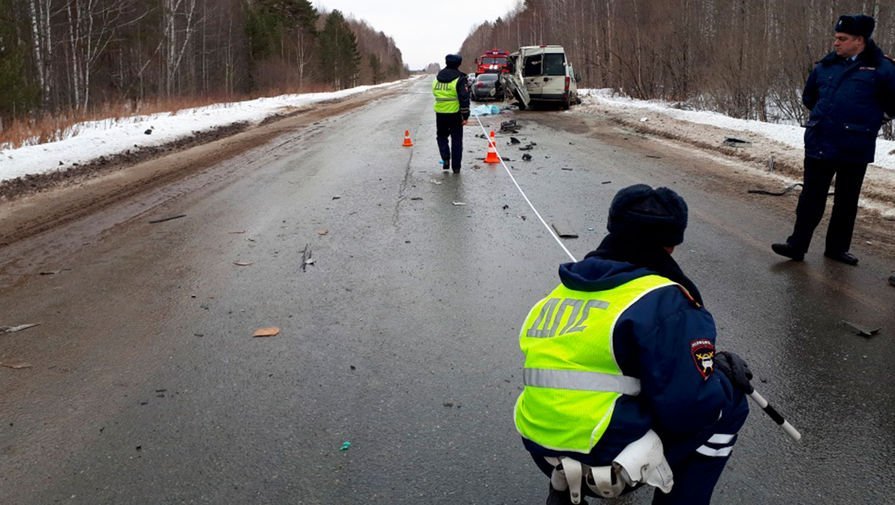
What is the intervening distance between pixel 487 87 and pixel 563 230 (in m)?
25.8

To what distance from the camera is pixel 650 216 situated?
2.00 metres

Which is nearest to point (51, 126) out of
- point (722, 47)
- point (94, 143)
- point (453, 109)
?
point (94, 143)

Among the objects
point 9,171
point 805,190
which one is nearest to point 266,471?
point 805,190

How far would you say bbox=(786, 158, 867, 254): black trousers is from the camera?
5.78 metres

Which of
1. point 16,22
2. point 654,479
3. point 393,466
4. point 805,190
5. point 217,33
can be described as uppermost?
point 217,33

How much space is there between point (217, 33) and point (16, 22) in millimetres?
32854

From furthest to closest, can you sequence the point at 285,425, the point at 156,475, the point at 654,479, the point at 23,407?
the point at 23,407, the point at 285,425, the point at 156,475, the point at 654,479

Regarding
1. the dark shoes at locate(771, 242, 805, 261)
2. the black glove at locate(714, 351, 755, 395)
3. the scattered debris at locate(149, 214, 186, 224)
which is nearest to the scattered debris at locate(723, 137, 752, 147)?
the dark shoes at locate(771, 242, 805, 261)

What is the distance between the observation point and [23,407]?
3510 millimetres

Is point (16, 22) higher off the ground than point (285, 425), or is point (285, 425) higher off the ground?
point (16, 22)

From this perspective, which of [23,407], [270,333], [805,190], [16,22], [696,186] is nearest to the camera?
[23,407]

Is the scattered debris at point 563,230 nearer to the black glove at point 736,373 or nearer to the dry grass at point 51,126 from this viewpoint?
the black glove at point 736,373

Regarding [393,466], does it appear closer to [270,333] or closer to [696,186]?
[270,333]

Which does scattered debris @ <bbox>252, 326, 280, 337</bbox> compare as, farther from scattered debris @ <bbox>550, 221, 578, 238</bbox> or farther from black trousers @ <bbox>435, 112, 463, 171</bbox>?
black trousers @ <bbox>435, 112, 463, 171</bbox>
